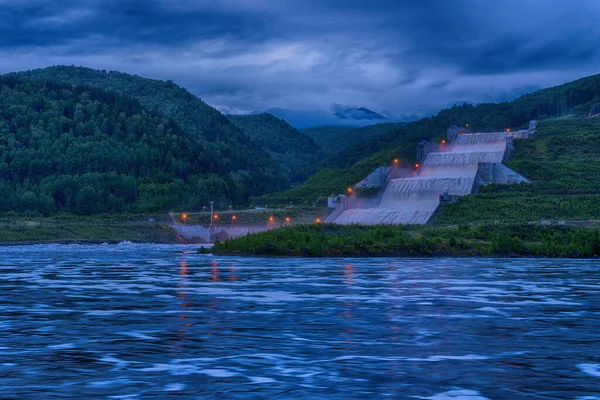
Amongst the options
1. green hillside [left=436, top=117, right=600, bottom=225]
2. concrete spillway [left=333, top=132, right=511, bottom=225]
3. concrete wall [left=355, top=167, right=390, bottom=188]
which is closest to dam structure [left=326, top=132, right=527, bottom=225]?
concrete spillway [left=333, top=132, right=511, bottom=225]

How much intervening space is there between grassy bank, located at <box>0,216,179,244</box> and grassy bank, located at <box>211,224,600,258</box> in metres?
67.1

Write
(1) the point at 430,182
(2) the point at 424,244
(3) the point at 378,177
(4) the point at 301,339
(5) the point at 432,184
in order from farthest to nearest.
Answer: (3) the point at 378,177
(1) the point at 430,182
(5) the point at 432,184
(2) the point at 424,244
(4) the point at 301,339

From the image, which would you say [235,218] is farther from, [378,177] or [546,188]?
[546,188]

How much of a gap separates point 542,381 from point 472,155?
14816 cm

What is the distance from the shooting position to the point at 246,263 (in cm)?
7556

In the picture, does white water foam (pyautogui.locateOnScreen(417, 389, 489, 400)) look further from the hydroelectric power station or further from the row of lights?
the row of lights

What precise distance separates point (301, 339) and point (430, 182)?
4918 inches

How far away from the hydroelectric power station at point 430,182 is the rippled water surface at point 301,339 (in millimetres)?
82884

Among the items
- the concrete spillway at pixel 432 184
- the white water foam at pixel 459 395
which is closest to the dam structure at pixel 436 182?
the concrete spillway at pixel 432 184

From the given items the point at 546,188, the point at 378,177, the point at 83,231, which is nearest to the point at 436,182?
the point at 378,177

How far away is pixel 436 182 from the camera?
5955 inches

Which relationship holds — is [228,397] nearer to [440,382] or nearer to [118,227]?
[440,382]

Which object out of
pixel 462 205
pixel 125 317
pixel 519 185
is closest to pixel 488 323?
pixel 125 317

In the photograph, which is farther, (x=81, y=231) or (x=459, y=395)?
(x=81, y=231)
